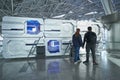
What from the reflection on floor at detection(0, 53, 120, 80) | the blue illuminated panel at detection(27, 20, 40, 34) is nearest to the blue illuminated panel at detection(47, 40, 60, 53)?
the blue illuminated panel at detection(27, 20, 40, 34)

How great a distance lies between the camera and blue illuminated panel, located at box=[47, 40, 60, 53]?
1015 cm

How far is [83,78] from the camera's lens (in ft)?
15.9

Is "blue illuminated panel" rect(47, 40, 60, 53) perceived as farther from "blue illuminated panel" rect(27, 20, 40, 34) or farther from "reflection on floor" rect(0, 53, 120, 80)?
"reflection on floor" rect(0, 53, 120, 80)

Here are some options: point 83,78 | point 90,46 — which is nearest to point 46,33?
point 90,46

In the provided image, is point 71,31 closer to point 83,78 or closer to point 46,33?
point 46,33

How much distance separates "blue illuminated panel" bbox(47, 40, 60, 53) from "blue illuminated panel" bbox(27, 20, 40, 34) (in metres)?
0.97

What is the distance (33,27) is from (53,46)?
5.11 feet

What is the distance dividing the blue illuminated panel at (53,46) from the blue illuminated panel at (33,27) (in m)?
0.97

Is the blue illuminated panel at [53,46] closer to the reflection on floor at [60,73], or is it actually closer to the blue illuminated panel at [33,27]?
the blue illuminated panel at [33,27]

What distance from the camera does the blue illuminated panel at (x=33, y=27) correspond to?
966cm

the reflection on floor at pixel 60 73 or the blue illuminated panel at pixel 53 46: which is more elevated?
the blue illuminated panel at pixel 53 46

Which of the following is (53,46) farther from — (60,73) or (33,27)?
(60,73)

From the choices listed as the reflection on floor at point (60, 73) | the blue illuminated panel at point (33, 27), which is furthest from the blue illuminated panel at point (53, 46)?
the reflection on floor at point (60, 73)

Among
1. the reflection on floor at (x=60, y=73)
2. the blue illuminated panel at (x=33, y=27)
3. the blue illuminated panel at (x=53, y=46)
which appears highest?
the blue illuminated panel at (x=33, y=27)
